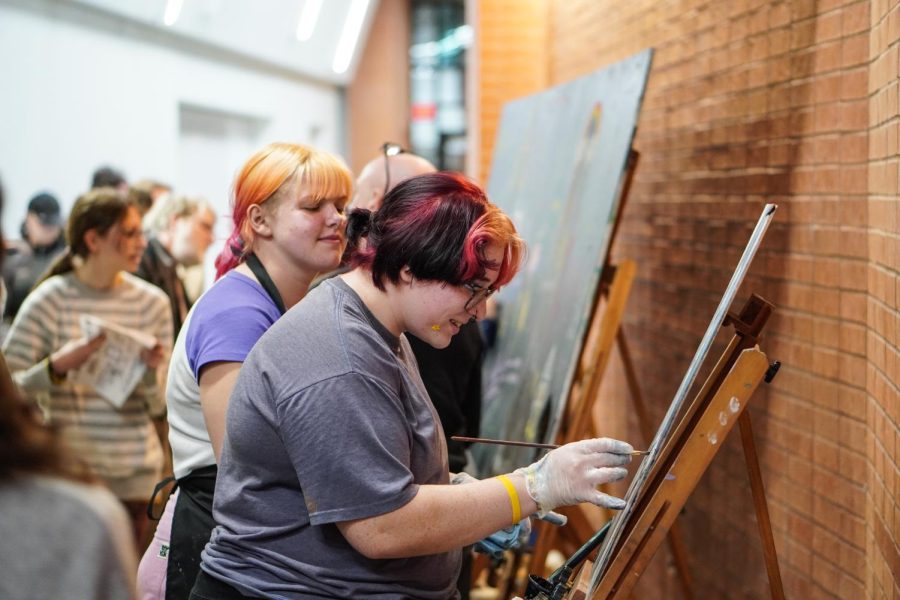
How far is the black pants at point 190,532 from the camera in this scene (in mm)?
2250

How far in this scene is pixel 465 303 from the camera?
180 centimetres

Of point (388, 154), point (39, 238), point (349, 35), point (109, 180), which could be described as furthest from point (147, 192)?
point (349, 35)

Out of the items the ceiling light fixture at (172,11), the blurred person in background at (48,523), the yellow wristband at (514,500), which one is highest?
the ceiling light fixture at (172,11)

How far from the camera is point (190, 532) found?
7.41 ft

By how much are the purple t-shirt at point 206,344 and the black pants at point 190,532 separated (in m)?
0.03

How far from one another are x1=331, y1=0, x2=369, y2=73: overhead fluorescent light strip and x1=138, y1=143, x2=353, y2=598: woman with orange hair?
31.0ft

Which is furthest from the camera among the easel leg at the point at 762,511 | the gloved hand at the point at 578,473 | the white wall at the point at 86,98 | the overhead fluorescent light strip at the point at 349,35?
the overhead fluorescent light strip at the point at 349,35

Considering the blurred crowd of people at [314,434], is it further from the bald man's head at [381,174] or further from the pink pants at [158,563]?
the bald man's head at [381,174]

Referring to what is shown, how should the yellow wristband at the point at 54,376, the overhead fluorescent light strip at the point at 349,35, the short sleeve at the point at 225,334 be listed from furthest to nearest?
the overhead fluorescent light strip at the point at 349,35
the yellow wristband at the point at 54,376
the short sleeve at the point at 225,334

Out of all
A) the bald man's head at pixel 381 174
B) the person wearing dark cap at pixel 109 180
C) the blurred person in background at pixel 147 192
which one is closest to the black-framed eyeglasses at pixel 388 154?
the bald man's head at pixel 381 174

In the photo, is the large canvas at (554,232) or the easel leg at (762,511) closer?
the easel leg at (762,511)

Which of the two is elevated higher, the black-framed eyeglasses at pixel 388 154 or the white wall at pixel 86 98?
the white wall at pixel 86 98

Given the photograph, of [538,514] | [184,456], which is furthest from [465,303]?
[184,456]

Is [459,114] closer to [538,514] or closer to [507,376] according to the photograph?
[507,376]
